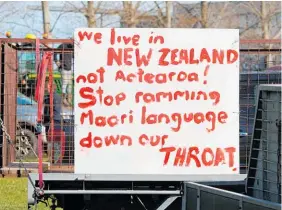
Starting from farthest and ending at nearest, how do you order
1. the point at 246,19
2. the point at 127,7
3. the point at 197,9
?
the point at 246,19
the point at 197,9
the point at 127,7

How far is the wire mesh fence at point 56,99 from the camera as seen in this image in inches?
301

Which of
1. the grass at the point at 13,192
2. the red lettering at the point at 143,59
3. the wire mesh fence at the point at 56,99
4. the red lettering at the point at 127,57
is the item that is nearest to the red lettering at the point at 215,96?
the red lettering at the point at 143,59

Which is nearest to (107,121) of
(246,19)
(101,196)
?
(101,196)

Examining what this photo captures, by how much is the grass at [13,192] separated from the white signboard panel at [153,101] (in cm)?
394

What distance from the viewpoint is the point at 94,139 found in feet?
19.5

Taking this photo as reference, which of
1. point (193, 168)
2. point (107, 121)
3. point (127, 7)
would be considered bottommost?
point (193, 168)

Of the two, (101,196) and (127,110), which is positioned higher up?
(127,110)

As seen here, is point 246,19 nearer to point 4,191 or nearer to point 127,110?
point 4,191

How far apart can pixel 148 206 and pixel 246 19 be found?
39.6 m

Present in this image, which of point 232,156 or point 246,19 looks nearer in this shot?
point 232,156

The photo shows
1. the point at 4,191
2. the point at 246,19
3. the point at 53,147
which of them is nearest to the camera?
the point at 53,147

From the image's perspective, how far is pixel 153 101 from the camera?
232 inches

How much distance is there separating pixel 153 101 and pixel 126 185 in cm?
71

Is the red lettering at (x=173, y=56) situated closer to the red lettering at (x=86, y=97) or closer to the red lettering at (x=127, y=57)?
the red lettering at (x=127, y=57)
